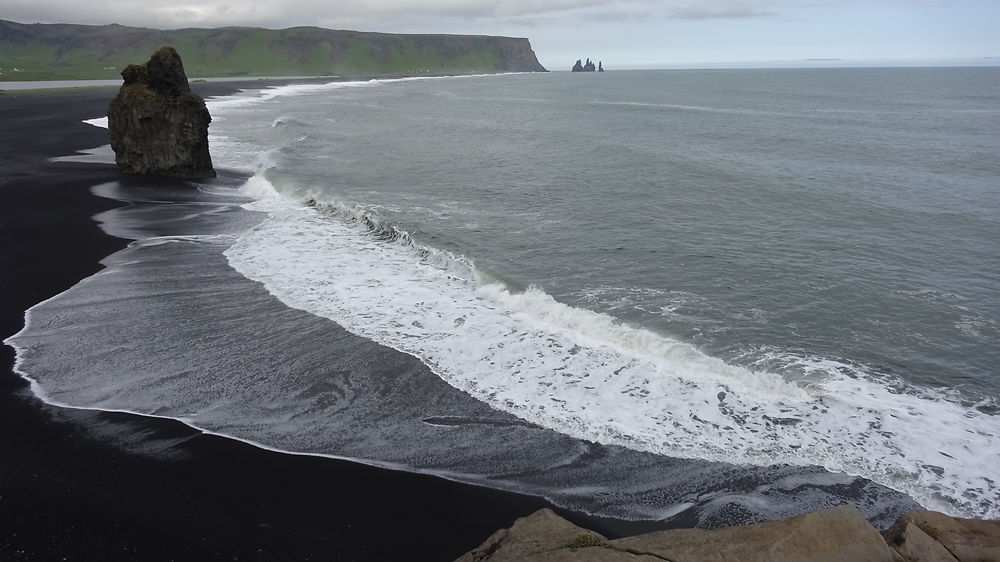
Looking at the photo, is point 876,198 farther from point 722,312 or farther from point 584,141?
point 584,141

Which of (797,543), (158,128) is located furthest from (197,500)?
(158,128)

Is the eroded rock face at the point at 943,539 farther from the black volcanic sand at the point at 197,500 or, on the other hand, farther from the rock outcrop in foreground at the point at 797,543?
the black volcanic sand at the point at 197,500

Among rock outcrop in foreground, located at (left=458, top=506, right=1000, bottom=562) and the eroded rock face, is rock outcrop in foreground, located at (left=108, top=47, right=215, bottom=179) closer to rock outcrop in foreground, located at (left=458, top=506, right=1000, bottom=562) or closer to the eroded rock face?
rock outcrop in foreground, located at (left=458, top=506, right=1000, bottom=562)

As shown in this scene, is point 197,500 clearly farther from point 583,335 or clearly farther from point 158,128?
point 158,128

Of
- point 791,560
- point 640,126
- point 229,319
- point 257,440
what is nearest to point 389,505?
point 257,440

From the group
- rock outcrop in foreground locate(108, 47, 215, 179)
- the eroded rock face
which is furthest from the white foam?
rock outcrop in foreground locate(108, 47, 215, 179)

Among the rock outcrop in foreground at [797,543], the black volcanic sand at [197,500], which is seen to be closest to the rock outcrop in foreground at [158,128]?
the black volcanic sand at [197,500]
